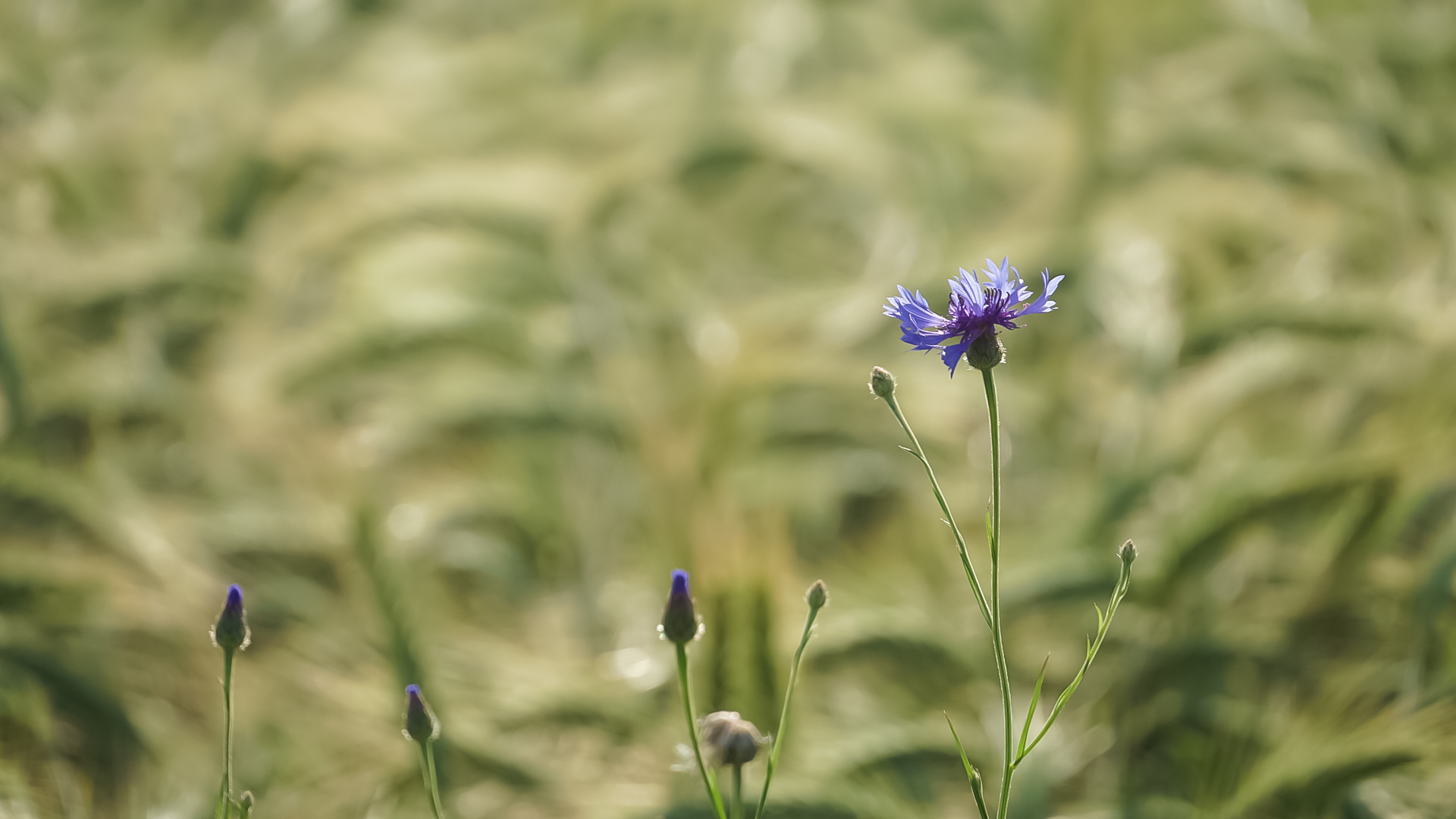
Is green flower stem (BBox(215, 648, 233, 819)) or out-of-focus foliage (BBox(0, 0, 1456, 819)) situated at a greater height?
out-of-focus foliage (BBox(0, 0, 1456, 819))

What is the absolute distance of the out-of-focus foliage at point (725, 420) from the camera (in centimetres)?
130

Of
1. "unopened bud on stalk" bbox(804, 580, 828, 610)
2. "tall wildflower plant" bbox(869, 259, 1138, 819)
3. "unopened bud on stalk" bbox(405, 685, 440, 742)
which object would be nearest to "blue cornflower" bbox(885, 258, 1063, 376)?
"tall wildflower plant" bbox(869, 259, 1138, 819)

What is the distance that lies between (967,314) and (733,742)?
36cm

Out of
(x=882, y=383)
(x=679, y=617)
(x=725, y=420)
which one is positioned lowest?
(x=679, y=617)

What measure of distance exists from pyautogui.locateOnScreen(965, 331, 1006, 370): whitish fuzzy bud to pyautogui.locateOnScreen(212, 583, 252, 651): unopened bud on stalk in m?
0.59

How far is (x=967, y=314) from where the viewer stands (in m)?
0.78

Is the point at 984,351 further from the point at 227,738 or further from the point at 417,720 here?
the point at 227,738

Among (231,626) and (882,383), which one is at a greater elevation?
(882,383)

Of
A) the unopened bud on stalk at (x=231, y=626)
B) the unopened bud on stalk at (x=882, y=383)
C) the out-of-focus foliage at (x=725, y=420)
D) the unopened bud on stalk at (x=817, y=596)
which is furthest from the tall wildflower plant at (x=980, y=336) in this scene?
the unopened bud on stalk at (x=231, y=626)

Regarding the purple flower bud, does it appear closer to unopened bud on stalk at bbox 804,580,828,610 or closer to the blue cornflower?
unopened bud on stalk at bbox 804,580,828,610

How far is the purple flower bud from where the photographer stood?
79 cm

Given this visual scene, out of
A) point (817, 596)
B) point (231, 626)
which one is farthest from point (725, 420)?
point (231, 626)

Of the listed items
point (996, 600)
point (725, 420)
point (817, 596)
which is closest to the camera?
point (996, 600)

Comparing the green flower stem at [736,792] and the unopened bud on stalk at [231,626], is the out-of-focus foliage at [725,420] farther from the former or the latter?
the unopened bud on stalk at [231,626]
